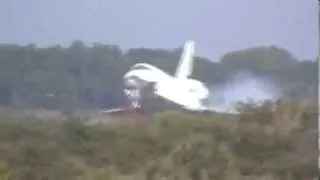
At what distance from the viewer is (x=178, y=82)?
2.19 metres

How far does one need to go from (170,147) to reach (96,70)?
1.21 ft

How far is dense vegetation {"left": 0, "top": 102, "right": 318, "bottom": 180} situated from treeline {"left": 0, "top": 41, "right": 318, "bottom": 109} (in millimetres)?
73

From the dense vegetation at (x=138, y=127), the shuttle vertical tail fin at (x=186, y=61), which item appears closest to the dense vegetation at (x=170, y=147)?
the dense vegetation at (x=138, y=127)

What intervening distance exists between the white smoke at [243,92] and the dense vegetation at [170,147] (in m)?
0.03

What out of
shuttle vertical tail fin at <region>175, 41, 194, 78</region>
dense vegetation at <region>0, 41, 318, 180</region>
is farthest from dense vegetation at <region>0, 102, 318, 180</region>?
shuttle vertical tail fin at <region>175, 41, 194, 78</region>

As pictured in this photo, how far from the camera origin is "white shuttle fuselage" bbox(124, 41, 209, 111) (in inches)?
86.4

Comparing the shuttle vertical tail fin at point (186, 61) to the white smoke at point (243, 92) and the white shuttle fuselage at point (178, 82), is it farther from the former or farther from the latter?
the white smoke at point (243, 92)

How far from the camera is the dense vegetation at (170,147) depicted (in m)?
2.16

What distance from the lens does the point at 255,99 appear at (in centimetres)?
220

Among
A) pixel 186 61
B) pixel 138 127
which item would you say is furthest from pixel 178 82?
pixel 138 127

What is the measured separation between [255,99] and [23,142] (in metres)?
0.80

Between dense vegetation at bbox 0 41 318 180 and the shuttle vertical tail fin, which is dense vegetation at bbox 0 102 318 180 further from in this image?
the shuttle vertical tail fin

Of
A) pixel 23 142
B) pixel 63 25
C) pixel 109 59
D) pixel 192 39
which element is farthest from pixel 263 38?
pixel 23 142

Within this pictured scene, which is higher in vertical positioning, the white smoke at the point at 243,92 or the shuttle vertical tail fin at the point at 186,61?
the shuttle vertical tail fin at the point at 186,61
